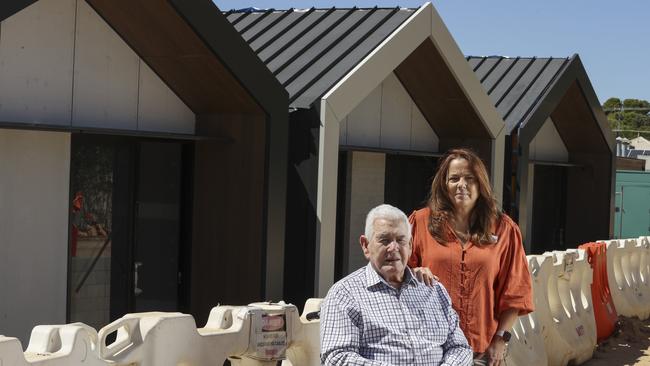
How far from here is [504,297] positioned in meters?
5.76

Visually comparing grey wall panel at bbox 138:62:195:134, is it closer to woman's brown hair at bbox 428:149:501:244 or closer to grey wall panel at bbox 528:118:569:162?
woman's brown hair at bbox 428:149:501:244

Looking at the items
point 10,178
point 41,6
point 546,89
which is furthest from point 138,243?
point 546,89

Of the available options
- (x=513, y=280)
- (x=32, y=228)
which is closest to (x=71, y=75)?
(x=32, y=228)

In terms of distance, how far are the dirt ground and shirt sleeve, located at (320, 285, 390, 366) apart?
27.2ft

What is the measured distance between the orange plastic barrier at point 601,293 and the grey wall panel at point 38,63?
7317 millimetres

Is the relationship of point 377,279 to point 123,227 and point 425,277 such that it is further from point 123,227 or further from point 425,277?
point 123,227

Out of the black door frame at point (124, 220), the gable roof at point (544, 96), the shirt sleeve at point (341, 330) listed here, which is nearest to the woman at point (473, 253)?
the shirt sleeve at point (341, 330)

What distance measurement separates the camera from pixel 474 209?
574 centimetres

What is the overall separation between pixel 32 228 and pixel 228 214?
224 centimetres

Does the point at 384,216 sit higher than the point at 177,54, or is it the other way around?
the point at 177,54

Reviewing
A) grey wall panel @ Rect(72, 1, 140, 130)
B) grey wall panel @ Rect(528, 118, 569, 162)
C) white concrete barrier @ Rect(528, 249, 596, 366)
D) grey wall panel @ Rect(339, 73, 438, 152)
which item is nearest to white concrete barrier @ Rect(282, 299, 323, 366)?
grey wall panel @ Rect(72, 1, 140, 130)

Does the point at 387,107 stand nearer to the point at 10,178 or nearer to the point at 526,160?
the point at 526,160

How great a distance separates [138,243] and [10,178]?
6.07ft

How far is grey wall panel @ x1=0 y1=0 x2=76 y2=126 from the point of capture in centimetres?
890
